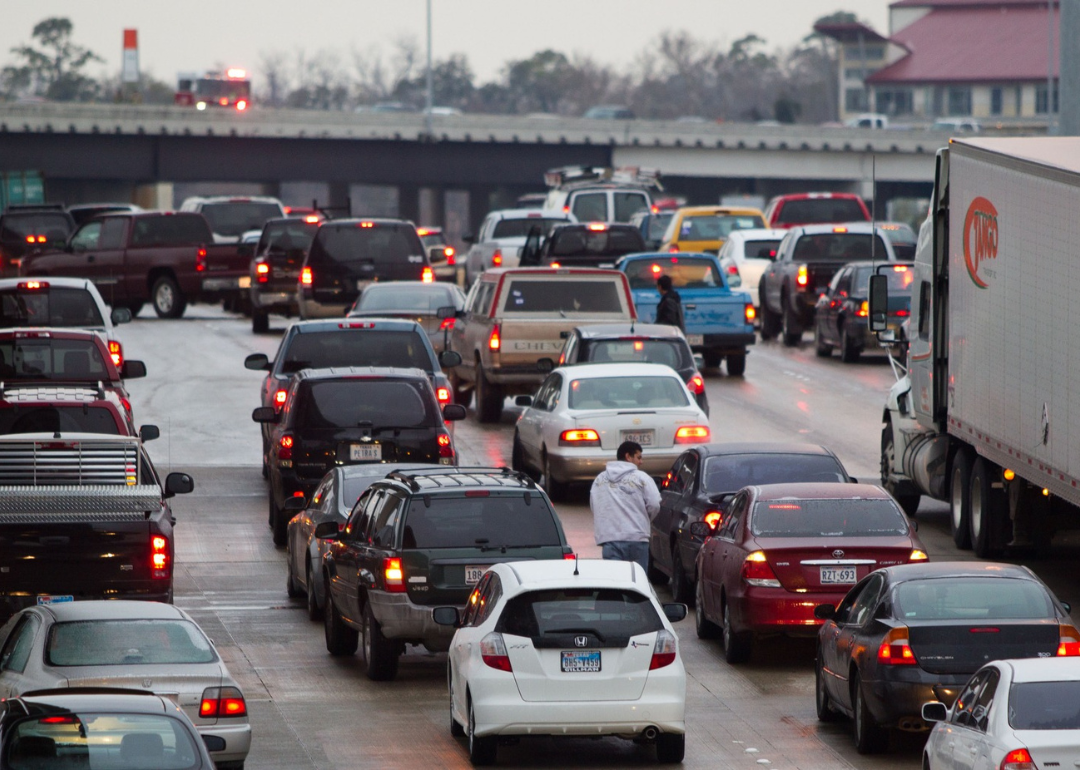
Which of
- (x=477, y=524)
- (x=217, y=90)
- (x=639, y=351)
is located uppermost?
Answer: (x=217, y=90)

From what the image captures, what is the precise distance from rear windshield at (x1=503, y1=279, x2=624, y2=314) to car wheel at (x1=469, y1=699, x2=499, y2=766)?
1652 centimetres

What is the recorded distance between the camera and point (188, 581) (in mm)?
19281

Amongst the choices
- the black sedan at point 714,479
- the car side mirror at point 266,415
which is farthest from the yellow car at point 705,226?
the black sedan at point 714,479

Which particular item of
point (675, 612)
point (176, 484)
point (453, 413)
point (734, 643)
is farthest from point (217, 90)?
point (675, 612)

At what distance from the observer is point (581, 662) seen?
11.9 meters

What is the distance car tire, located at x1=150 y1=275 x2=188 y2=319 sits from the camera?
138 ft

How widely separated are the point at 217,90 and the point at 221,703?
80.7m

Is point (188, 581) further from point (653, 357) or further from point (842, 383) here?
point (842, 383)

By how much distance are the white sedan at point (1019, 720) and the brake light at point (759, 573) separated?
183 inches

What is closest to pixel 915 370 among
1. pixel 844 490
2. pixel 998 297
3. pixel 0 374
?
pixel 998 297

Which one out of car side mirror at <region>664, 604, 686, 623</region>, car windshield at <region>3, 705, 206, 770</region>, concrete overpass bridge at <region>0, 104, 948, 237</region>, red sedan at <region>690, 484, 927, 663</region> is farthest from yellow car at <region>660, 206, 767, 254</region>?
concrete overpass bridge at <region>0, 104, 948, 237</region>

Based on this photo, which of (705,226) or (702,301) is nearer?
(702,301)

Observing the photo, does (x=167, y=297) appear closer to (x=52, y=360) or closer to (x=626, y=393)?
(x=52, y=360)

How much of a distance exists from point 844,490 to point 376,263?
2139 centimetres
